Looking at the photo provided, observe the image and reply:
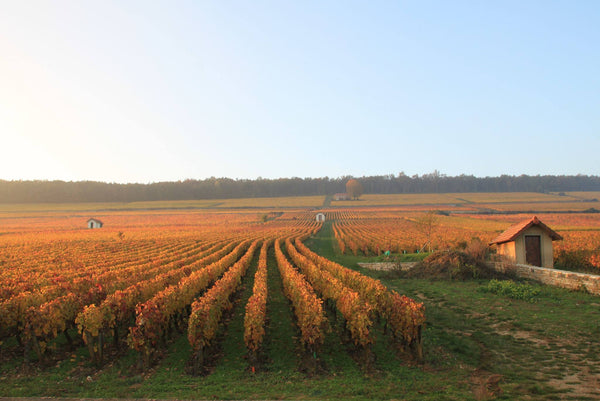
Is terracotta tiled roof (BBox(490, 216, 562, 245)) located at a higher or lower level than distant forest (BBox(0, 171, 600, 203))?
lower

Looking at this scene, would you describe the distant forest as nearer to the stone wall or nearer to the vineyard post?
the stone wall

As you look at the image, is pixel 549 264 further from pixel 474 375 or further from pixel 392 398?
pixel 392 398

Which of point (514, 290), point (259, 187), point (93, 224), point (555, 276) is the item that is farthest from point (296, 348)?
point (259, 187)

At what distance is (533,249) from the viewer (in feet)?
68.7

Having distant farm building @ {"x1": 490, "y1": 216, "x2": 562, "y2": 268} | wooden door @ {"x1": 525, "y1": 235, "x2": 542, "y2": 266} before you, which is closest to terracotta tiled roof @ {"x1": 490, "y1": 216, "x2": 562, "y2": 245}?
distant farm building @ {"x1": 490, "y1": 216, "x2": 562, "y2": 268}

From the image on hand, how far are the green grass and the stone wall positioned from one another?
2588 mm

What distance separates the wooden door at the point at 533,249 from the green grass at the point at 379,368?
23.3 feet

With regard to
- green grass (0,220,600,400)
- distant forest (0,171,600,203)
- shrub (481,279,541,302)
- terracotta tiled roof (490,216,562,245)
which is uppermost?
distant forest (0,171,600,203)

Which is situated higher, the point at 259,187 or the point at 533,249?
the point at 259,187

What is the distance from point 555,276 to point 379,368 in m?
12.7

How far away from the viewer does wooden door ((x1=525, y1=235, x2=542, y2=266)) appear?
20.9m

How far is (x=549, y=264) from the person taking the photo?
819 inches

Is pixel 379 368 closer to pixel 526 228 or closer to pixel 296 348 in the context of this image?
pixel 296 348

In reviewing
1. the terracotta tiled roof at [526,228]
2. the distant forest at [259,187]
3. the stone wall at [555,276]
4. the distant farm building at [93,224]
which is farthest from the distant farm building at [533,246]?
the distant forest at [259,187]
